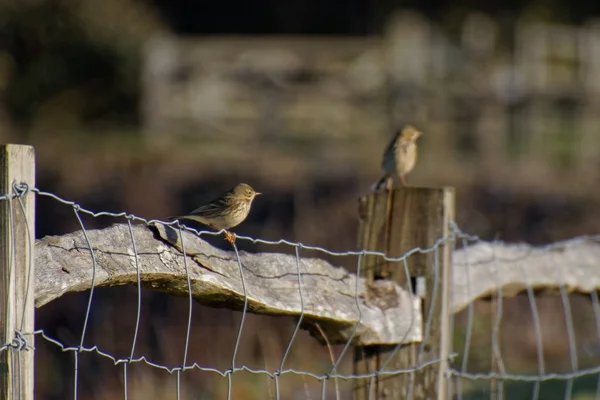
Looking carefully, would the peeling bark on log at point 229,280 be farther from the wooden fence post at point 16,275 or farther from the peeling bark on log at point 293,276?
the wooden fence post at point 16,275

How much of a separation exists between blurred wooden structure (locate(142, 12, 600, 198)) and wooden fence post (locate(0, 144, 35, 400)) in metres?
15.5

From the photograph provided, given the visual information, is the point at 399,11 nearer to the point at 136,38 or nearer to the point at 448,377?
the point at 136,38

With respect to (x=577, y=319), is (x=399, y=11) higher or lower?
higher

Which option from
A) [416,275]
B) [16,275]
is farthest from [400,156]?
[16,275]

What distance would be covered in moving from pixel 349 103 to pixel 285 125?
1318 millimetres

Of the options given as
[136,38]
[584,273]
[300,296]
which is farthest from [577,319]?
[136,38]

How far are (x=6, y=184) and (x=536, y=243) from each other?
8788 millimetres

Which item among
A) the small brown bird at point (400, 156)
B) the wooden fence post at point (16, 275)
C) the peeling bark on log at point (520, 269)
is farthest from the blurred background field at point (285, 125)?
the wooden fence post at point (16, 275)

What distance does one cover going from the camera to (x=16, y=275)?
8.64ft

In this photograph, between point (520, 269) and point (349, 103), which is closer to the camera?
point (520, 269)

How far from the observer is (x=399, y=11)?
24625 mm

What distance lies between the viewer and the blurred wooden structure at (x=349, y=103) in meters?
19.9

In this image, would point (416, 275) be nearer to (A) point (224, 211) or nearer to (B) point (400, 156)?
(A) point (224, 211)

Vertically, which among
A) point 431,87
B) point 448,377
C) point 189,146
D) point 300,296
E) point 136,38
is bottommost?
point 448,377
